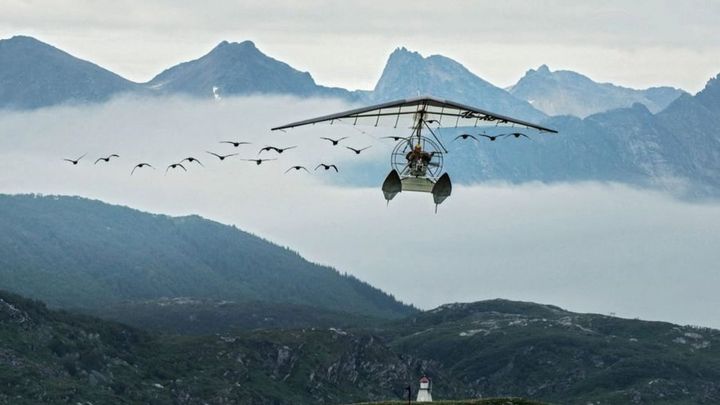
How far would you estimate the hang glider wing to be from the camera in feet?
379

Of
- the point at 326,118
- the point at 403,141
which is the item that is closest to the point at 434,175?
the point at 403,141

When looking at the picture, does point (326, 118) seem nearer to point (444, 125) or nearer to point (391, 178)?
point (391, 178)

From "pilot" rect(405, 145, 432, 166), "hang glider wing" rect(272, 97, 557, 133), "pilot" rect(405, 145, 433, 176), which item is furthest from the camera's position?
"pilot" rect(405, 145, 432, 166)

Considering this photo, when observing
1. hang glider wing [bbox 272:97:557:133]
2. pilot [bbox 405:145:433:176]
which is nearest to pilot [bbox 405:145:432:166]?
pilot [bbox 405:145:433:176]

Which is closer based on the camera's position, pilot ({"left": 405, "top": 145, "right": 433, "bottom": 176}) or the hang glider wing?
the hang glider wing

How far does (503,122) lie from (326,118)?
1740 centimetres

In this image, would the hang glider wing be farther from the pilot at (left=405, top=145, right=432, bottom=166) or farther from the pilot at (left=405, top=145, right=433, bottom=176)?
the pilot at (left=405, top=145, right=433, bottom=176)

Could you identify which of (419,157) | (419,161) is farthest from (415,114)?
(419,161)

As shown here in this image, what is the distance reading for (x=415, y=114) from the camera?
121 metres

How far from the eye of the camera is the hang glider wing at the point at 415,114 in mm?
115625

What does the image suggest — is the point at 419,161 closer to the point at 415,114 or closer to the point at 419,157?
the point at 419,157

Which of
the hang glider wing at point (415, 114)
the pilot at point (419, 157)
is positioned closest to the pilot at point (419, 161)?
the pilot at point (419, 157)

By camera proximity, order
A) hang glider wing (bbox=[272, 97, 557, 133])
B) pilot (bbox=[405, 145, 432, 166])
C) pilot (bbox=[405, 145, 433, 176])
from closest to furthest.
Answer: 1. hang glider wing (bbox=[272, 97, 557, 133])
2. pilot (bbox=[405, 145, 433, 176])
3. pilot (bbox=[405, 145, 432, 166])

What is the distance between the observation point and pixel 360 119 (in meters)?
122
